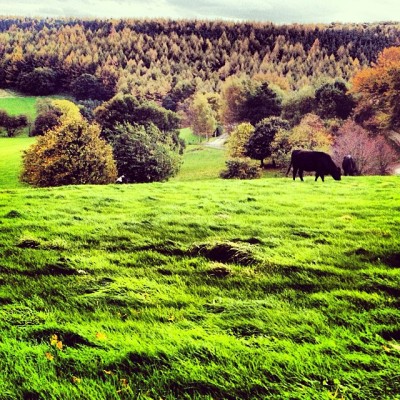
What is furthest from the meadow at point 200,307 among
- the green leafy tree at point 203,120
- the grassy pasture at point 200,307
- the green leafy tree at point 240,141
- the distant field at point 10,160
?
the green leafy tree at point 203,120

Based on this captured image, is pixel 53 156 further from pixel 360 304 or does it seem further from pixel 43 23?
pixel 43 23

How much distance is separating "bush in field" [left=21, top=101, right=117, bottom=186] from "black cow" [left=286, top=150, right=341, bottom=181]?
18.4 meters

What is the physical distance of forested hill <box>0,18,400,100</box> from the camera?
87375 millimetres

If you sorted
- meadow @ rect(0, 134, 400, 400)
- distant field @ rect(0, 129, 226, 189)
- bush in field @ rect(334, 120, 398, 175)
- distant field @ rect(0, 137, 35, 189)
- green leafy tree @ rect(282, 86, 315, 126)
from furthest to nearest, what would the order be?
green leafy tree @ rect(282, 86, 315, 126) → distant field @ rect(0, 129, 226, 189) → distant field @ rect(0, 137, 35, 189) → bush in field @ rect(334, 120, 398, 175) → meadow @ rect(0, 134, 400, 400)

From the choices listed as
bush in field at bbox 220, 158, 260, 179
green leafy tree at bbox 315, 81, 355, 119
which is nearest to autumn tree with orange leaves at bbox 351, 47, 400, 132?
green leafy tree at bbox 315, 81, 355, 119

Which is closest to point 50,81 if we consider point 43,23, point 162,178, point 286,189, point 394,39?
Result: point 43,23

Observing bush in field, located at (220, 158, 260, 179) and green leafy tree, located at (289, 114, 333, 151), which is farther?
green leafy tree, located at (289, 114, 333, 151)

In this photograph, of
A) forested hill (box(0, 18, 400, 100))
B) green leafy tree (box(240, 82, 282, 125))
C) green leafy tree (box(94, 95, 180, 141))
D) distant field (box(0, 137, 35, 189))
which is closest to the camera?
distant field (box(0, 137, 35, 189))

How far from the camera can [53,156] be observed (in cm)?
3123

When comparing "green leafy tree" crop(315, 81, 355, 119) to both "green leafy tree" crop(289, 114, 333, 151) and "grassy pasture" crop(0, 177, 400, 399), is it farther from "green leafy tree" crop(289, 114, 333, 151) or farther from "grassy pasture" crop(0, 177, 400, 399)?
"grassy pasture" crop(0, 177, 400, 399)

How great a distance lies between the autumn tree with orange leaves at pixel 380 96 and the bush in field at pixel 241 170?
748 inches

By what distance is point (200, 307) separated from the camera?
4.38m

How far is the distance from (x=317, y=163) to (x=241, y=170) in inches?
761

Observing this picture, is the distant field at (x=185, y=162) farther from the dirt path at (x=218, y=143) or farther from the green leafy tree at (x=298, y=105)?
the green leafy tree at (x=298, y=105)
